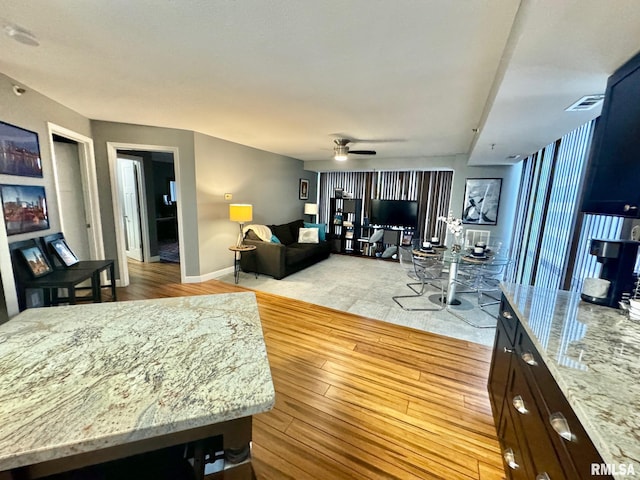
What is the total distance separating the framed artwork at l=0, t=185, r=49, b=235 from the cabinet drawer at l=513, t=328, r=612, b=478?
401 cm

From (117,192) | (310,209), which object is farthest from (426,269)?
(117,192)

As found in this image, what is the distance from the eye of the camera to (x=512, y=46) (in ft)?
4.63

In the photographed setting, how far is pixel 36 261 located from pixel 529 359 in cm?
411

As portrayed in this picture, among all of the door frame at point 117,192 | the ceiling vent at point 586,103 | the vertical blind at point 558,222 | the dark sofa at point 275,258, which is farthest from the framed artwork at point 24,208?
the vertical blind at point 558,222

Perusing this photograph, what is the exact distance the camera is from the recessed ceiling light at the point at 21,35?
5.41 feet

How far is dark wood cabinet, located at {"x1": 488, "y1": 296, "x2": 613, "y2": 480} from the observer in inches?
30.5

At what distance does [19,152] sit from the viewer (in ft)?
8.16

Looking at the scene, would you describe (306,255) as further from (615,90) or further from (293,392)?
(615,90)

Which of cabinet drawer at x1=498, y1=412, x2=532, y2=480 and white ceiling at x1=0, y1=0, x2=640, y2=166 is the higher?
white ceiling at x1=0, y1=0, x2=640, y2=166

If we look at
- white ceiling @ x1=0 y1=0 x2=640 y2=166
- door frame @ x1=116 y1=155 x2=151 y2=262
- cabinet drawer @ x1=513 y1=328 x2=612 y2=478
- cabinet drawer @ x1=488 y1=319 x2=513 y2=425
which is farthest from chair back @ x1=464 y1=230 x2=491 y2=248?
door frame @ x1=116 y1=155 x2=151 y2=262

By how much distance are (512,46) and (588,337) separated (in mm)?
1533

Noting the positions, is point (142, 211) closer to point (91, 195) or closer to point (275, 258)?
point (91, 195)

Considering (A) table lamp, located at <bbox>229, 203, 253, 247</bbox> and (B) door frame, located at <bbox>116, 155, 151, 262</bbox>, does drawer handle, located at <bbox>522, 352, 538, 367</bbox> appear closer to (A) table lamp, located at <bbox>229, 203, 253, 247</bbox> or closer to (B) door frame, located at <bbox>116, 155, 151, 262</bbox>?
(A) table lamp, located at <bbox>229, 203, 253, 247</bbox>

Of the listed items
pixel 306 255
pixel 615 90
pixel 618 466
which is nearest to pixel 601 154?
pixel 615 90
